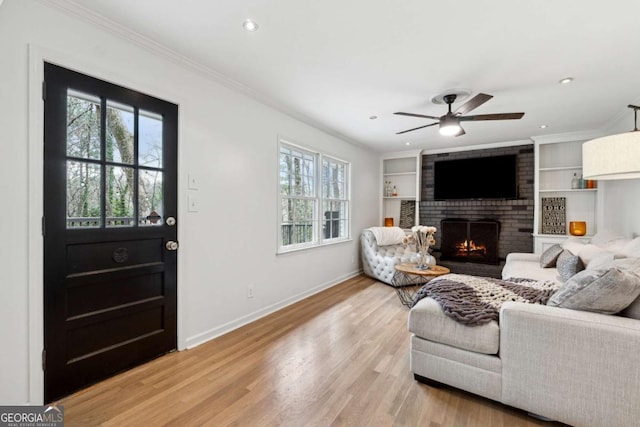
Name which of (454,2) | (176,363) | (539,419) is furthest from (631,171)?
(176,363)

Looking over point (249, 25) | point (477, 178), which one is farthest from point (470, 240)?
point (249, 25)

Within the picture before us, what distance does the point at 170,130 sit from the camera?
7.84 ft

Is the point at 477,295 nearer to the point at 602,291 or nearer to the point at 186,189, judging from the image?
the point at 602,291

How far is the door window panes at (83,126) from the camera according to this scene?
1.86 m

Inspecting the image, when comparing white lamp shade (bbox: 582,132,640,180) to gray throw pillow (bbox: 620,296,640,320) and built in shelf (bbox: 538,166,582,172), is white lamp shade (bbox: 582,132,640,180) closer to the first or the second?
gray throw pillow (bbox: 620,296,640,320)

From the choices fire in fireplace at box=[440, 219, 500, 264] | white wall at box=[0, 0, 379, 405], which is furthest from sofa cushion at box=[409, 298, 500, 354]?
fire in fireplace at box=[440, 219, 500, 264]

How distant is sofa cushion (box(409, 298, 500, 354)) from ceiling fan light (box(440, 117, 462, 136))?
1802 mm

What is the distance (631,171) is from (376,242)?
358 centimetres

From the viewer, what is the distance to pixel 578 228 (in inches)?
179

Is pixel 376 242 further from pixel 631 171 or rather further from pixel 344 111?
pixel 631 171

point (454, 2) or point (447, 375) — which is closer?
point (454, 2)

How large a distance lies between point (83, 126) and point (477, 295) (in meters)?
3.07

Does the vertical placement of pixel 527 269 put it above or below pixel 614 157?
below

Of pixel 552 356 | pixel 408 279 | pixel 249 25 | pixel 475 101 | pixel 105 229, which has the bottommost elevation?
pixel 408 279
